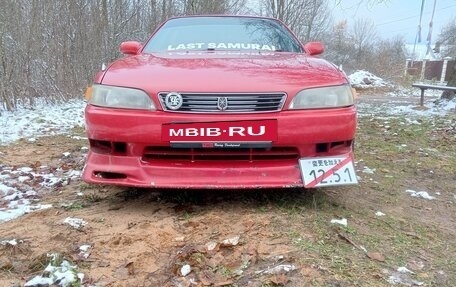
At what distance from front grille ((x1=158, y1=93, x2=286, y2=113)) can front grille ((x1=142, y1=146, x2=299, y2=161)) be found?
0.76 ft

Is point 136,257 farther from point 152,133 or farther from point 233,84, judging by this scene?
point 233,84

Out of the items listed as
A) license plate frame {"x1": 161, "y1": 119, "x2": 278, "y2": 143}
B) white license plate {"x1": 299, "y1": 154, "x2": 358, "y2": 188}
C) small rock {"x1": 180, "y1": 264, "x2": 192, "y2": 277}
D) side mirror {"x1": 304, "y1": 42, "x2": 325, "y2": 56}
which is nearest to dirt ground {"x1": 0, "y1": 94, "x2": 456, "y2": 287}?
small rock {"x1": 180, "y1": 264, "x2": 192, "y2": 277}

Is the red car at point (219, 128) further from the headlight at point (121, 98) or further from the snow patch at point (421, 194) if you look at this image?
the snow patch at point (421, 194)

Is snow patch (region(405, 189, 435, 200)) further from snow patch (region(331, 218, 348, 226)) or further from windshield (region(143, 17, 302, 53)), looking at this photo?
windshield (region(143, 17, 302, 53))

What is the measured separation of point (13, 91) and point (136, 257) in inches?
232

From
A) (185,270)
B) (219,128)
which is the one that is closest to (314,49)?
(219,128)

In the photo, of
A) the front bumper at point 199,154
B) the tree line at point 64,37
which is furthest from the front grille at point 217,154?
the tree line at point 64,37

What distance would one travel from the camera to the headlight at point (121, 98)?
2.72 m

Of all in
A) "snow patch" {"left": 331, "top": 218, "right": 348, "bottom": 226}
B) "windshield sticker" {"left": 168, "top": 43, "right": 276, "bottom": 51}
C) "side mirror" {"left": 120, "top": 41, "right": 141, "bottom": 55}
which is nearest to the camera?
"snow patch" {"left": 331, "top": 218, "right": 348, "bottom": 226}

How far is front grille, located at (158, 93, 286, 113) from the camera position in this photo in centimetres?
266

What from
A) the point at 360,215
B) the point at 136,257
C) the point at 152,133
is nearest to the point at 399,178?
the point at 360,215

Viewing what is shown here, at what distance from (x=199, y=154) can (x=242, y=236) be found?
599mm

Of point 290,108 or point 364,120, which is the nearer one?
point 290,108

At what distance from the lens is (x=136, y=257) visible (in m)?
2.22
